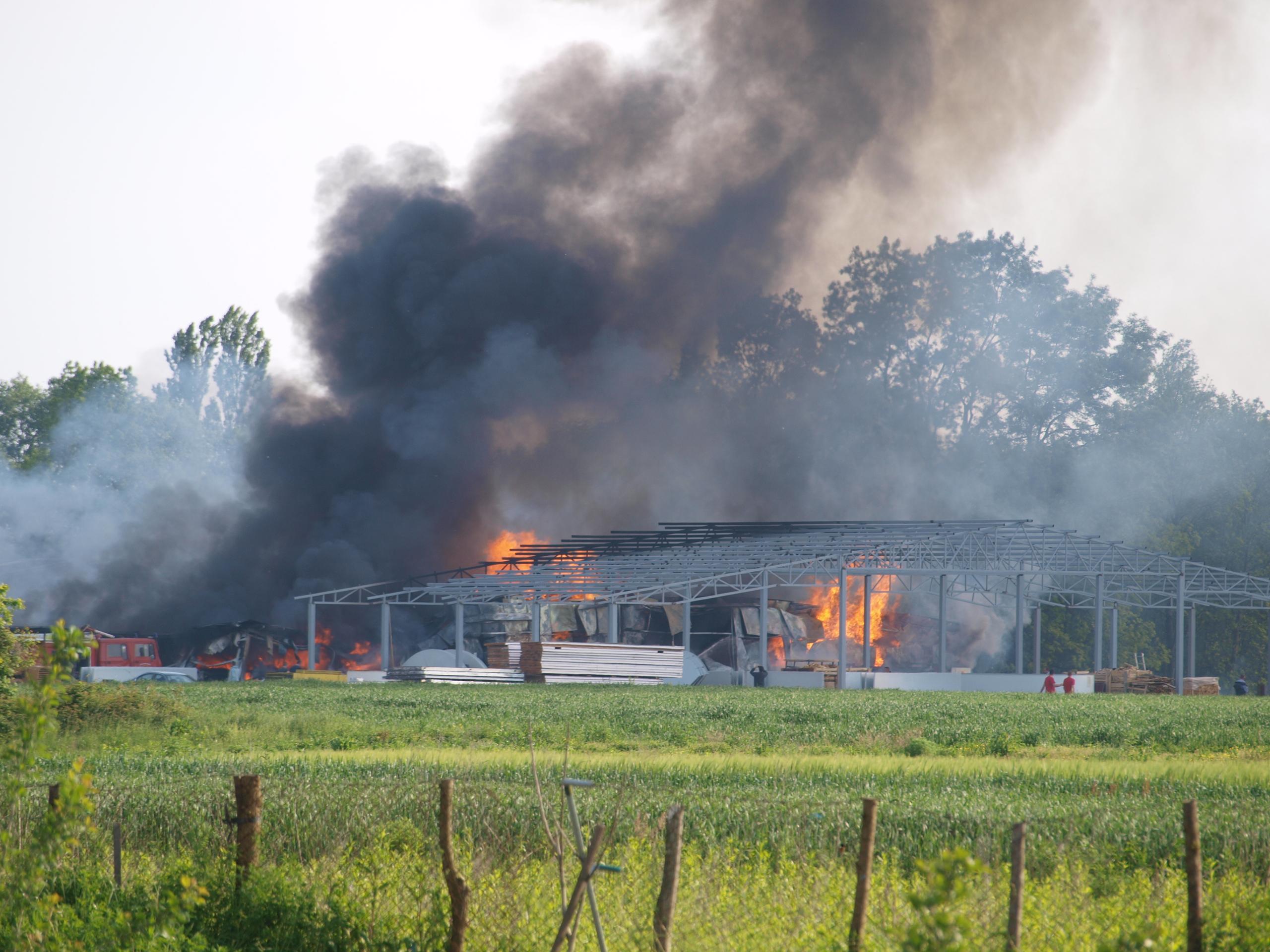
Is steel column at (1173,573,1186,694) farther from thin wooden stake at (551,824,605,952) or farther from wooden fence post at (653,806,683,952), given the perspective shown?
thin wooden stake at (551,824,605,952)

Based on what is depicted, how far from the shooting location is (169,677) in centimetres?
4809

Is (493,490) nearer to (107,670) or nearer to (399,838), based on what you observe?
(107,670)

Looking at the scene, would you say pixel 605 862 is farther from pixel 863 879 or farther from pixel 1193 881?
pixel 1193 881

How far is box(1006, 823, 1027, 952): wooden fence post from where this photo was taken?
7594mm

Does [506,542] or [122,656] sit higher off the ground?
[506,542]

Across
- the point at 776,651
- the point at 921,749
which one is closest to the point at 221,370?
the point at 776,651

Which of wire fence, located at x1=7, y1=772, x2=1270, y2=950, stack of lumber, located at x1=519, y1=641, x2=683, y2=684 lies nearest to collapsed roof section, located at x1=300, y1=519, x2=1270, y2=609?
stack of lumber, located at x1=519, y1=641, x2=683, y2=684

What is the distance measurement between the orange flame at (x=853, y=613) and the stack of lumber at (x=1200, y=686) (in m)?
13.4

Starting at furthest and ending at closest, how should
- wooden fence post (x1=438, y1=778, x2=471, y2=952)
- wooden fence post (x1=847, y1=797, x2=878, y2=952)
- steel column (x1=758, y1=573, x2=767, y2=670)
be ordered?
steel column (x1=758, y1=573, x2=767, y2=670) → wooden fence post (x1=438, y1=778, x2=471, y2=952) → wooden fence post (x1=847, y1=797, x2=878, y2=952)

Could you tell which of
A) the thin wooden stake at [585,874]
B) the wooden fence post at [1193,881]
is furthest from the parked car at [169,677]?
the wooden fence post at [1193,881]

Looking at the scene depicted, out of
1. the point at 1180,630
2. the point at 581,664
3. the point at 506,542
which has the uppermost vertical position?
the point at 506,542

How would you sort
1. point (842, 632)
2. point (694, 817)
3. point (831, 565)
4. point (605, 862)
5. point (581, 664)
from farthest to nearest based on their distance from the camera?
point (831, 565) < point (581, 664) < point (842, 632) < point (694, 817) < point (605, 862)

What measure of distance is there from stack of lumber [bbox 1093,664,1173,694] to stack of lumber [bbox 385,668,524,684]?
21.0 metres

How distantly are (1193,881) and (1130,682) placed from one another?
4438 cm
